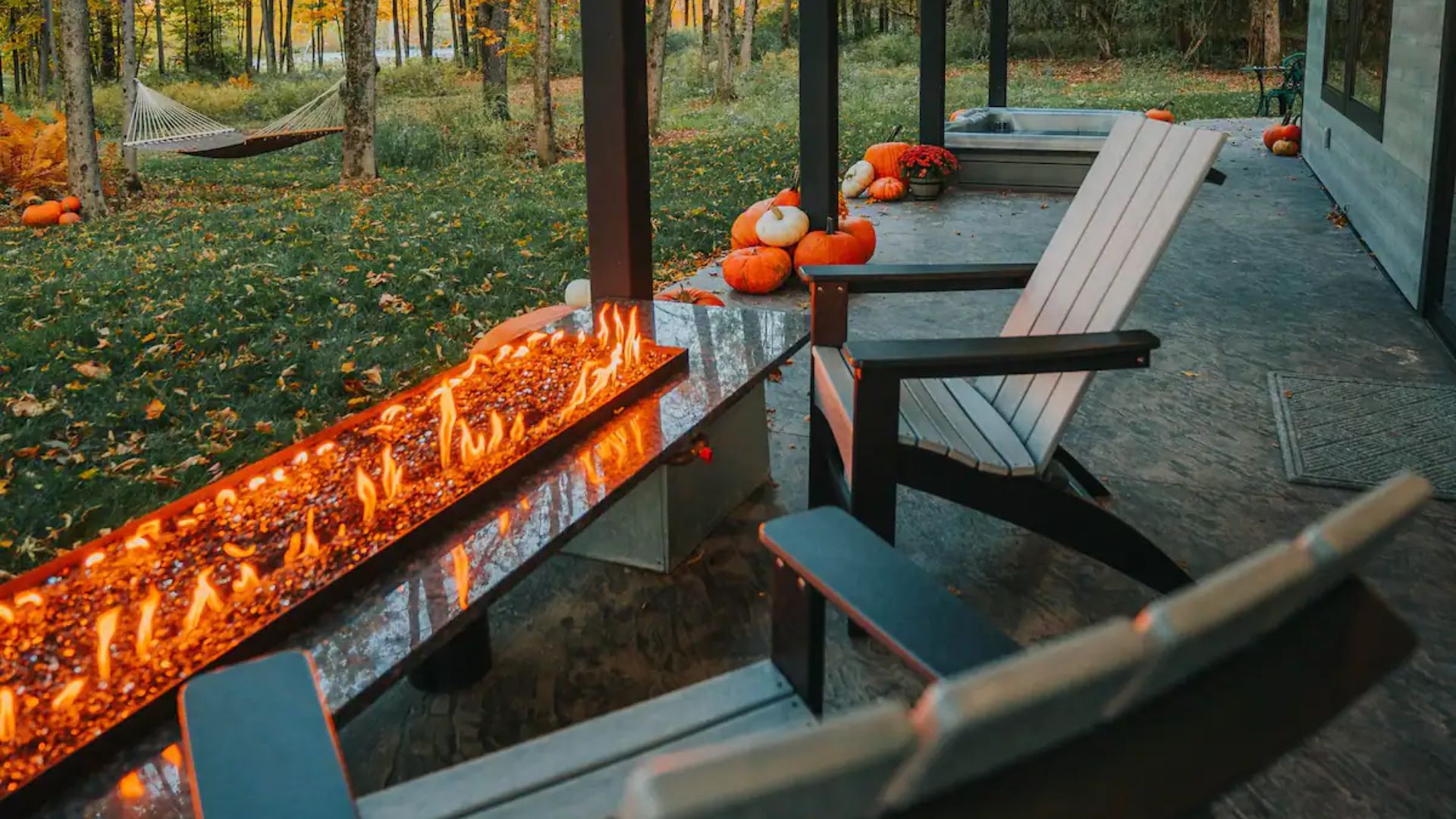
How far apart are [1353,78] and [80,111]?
29.3 ft

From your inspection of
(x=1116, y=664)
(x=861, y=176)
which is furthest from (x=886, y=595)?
(x=861, y=176)

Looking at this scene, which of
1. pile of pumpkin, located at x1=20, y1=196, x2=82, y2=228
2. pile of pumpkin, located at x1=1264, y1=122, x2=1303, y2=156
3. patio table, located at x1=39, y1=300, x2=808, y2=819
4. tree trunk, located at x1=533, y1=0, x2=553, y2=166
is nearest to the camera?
patio table, located at x1=39, y1=300, x2=808, y2=819

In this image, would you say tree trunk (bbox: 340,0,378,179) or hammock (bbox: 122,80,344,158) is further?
tree trunk (bbox: 340,0,378,179)

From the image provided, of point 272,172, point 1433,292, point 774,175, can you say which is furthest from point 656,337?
point 272,172

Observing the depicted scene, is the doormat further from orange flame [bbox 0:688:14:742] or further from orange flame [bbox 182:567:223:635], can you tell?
orange flame [bbox 0:688:14:742]

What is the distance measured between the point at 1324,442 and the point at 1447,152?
2.13 metres

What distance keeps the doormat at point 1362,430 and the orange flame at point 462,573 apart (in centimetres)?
224

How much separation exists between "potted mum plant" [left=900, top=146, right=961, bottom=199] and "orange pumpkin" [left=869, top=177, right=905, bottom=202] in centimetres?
7

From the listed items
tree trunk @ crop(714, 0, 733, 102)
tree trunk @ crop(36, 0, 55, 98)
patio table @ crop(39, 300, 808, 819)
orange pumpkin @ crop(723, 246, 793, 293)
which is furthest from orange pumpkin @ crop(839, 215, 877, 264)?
tree trunk @ crop(36, 0, 55, 98)

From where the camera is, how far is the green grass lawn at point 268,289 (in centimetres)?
330

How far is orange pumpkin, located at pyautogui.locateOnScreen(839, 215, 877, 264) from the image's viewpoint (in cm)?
541

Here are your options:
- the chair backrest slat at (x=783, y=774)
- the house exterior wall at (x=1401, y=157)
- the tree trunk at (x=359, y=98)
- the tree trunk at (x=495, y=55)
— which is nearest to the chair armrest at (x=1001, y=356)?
the chair backrest slat at (x=783, y=774)

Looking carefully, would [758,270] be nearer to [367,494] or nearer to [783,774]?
[367,494]

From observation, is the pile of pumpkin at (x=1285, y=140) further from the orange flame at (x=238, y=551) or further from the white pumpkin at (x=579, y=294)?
the orange flame at (x=238, y=551)
